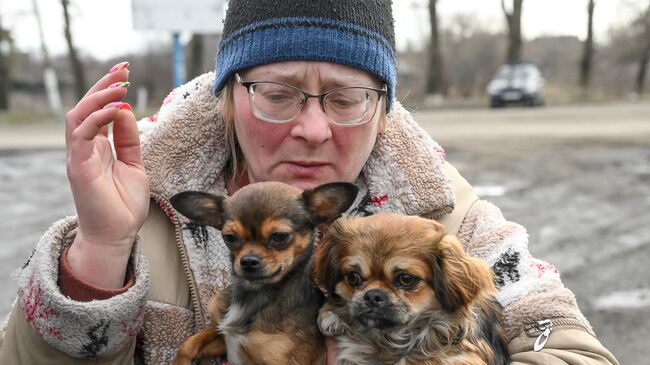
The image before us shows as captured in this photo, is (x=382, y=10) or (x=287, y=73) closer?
(x=287, y=73)

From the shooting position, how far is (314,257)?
2.37m

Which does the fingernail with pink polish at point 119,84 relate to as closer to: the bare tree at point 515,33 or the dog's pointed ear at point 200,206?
the dog's pointed ear at point 200,206

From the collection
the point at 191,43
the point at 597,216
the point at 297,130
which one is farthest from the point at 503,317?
the point at 191,43

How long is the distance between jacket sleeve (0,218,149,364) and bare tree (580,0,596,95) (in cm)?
3602

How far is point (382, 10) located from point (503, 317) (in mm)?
1189

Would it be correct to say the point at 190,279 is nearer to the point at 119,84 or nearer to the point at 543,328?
the point at 119,84

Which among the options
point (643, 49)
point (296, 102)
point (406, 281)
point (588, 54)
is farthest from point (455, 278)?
point (643, 49)

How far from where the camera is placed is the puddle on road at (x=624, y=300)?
5875 millimetres

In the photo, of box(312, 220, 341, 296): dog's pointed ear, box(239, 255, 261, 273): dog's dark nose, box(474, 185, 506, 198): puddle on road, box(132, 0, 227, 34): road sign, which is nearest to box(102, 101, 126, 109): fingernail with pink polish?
box(239, 255, 261, 273): dog's dark nose

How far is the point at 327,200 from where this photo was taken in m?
2.26

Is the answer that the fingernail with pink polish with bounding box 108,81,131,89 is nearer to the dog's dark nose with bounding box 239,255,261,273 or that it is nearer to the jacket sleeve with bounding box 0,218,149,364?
the jacket sleeve with bounding box 0,218,149,364

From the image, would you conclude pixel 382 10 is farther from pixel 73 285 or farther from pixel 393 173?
pixel 73 285

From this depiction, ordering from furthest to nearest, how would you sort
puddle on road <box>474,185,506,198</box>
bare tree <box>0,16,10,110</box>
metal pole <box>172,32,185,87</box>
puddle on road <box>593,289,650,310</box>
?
1. bare tree <box>0,16,10,110</box>
2. puddle on road <box>474,185,506,198</box>
3. metal pole <box>172,32,185,87</box>
4. puddle on road <box>593,289,650,310</box>

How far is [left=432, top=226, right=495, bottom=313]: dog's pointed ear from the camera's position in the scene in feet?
6.99
